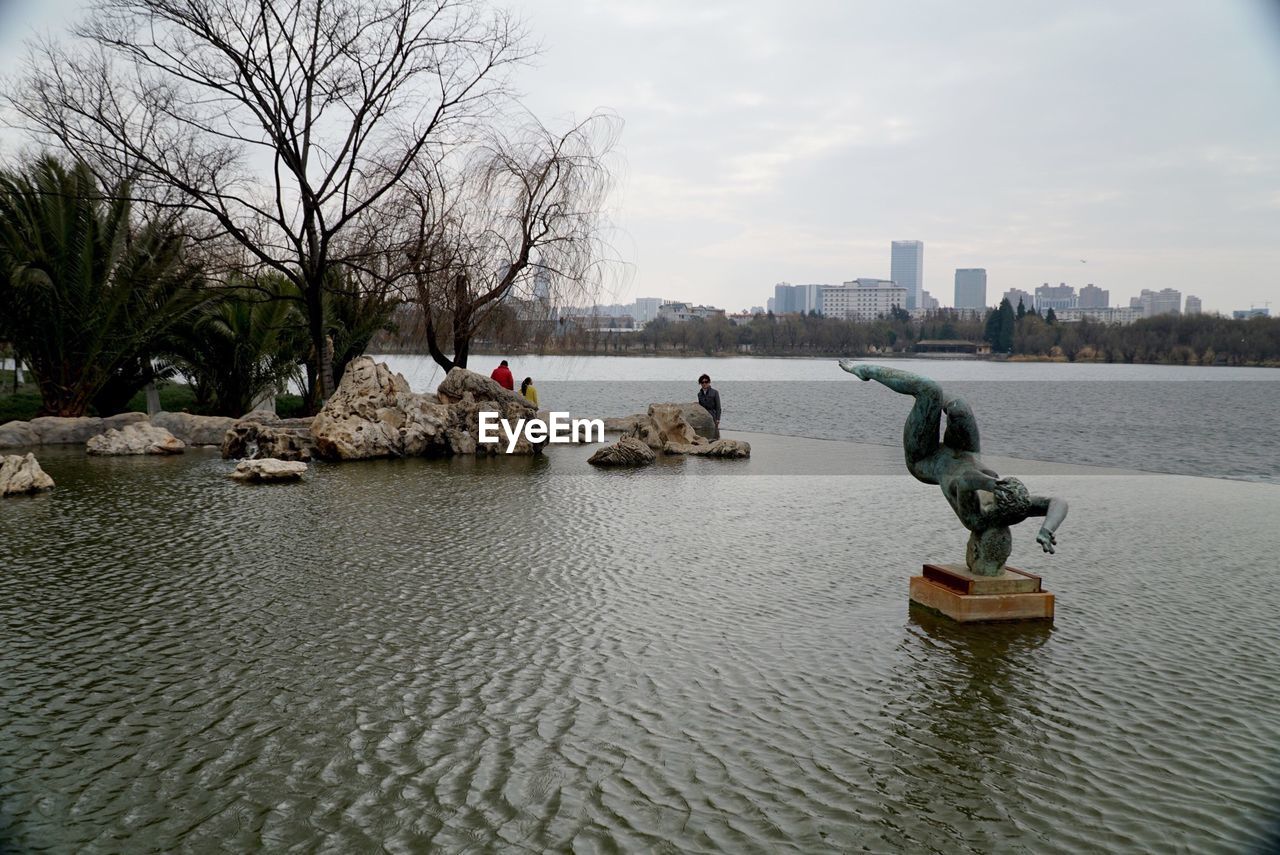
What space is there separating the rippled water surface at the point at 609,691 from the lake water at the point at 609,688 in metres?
0.03

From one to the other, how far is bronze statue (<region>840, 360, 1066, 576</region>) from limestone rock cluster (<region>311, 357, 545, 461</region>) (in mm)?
11158

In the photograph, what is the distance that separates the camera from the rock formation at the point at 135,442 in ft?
52.2

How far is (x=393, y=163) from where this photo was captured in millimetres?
22656

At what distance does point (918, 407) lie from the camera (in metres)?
7.04

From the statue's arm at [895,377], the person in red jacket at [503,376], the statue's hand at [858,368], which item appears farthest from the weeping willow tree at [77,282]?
the statue's arm at [895,377]

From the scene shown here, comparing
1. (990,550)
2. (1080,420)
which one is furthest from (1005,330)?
(990,550)

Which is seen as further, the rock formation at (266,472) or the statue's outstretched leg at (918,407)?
the rock formation at (266,472)

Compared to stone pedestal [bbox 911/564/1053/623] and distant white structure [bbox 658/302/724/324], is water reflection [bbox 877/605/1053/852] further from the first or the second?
distant white structure [bbox 658/302/724/324]

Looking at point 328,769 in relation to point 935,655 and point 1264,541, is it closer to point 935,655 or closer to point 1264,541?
point 935,655

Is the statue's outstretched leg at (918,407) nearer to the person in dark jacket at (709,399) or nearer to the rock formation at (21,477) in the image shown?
the rock formation at (21,477)

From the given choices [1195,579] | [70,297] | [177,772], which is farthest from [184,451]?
[1195,579]

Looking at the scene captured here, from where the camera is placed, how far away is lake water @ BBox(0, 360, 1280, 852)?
3.94m

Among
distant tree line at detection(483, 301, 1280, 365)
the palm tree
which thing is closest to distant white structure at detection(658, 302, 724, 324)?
distant tree line at detection(483, 301, 1280, 365)

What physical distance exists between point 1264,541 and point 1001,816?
324 inches
